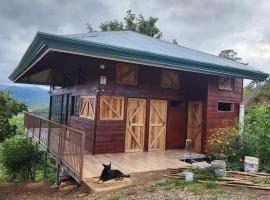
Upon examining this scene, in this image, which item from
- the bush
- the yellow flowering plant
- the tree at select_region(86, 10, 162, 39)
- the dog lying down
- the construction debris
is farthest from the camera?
the tree at select_region(86, 10, 162, 39)

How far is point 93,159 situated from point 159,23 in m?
21.9

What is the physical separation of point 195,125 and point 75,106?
5.08 m

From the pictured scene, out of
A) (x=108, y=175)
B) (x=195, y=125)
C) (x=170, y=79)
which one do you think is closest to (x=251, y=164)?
(x=195, y=125)

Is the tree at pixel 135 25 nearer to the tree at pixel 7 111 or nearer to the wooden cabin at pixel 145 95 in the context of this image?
the wooden cabin at pixel 145 95

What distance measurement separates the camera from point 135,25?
27.0 m

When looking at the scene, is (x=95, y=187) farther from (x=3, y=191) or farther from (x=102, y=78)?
(x=102, y=78)

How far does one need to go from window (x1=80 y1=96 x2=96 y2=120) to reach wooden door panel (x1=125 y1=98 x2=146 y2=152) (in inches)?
50.8

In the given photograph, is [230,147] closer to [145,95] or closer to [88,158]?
[145,95]

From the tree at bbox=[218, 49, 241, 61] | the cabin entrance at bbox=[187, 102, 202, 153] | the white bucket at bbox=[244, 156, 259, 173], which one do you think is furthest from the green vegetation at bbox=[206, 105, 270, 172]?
the tree at bbox=[218, 49, 241, 61]

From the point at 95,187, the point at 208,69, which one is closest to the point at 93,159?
the point at 95,187

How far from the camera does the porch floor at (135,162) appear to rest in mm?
6826

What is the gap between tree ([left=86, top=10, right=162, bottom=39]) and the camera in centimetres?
2672

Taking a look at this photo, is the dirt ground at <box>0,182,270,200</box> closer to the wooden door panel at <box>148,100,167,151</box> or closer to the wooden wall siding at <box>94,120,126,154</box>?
the wooden wall siding at <box>94,120,126,154</box>

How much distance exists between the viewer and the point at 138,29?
88.7 feet
